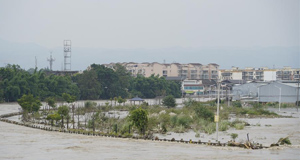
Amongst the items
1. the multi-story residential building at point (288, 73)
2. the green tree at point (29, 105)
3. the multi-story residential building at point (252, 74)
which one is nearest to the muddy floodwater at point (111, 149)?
the green tree at point (29, 105)

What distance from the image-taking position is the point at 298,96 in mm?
59188

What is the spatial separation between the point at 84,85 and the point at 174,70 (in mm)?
52819

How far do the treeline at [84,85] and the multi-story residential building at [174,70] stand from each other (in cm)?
2765

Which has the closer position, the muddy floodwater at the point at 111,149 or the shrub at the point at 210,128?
the muddy floodwater at the point at 111,149

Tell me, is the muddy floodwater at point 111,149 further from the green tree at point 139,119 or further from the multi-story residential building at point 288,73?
the multi-story residential building at point 288,73

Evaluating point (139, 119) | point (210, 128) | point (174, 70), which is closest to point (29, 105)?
point (139, 119)

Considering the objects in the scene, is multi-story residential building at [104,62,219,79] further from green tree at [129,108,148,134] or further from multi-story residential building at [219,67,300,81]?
green tree at [129,108,148,134]

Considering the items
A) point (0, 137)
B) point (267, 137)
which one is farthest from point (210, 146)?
point (0, 137)

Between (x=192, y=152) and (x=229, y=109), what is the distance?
28866 mm

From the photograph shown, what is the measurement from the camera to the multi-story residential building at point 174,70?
377 ft

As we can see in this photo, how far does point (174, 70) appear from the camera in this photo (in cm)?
11775

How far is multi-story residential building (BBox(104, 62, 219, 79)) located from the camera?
377ft

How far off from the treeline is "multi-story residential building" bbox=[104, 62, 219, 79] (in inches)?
1088

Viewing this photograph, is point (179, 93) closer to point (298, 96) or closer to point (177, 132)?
point (298, 96)
